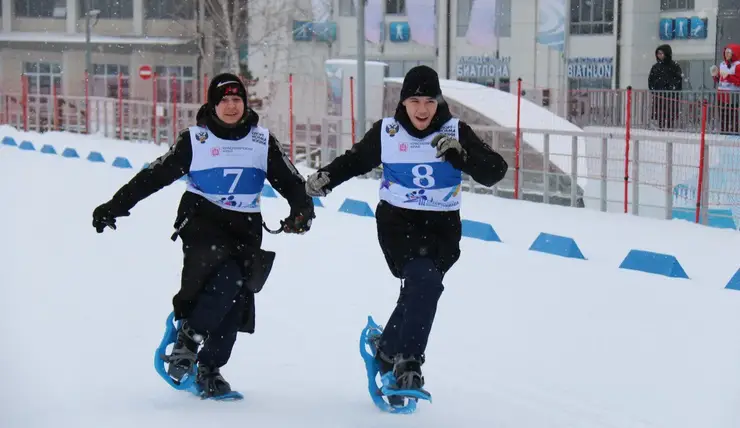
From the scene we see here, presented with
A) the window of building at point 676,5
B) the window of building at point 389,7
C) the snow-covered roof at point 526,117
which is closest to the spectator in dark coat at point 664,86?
the snow-covered roof at point 526,117

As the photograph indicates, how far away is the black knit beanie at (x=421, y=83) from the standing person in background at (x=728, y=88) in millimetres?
11140

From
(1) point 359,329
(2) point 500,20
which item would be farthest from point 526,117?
(2) point 500,20

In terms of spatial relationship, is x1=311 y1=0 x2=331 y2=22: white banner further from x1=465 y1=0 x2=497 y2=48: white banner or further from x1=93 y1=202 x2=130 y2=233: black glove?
x1=93 y1=202 x2=130 y2=233: black glove

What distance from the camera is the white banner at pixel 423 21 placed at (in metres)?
39.3

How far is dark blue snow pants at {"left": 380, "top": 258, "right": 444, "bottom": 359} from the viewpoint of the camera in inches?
211

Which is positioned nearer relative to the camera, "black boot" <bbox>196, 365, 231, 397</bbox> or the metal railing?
"black boot" <bbox>196, 365, 231, 397</bbox>

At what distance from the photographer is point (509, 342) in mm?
7242

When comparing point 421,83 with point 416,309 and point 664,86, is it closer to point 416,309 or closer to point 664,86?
point 416,309

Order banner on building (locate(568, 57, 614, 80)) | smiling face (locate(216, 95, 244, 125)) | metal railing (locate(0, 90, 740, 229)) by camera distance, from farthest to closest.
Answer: banner on building (locate(568, 57, 614, 80)) → metal railing (locate(0, 90, 740, 229)) → smiling face (locate(216, 95, 244, 125))

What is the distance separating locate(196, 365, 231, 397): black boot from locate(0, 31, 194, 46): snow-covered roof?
155 feet

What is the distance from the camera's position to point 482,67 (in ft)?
123

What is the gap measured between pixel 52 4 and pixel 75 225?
143ft

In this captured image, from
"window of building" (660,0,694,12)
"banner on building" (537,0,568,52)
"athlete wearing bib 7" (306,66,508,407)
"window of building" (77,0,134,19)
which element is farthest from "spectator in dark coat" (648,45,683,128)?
"window of building" (77,0,134,19)

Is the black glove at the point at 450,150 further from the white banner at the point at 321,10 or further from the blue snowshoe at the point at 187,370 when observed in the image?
the white banner at the point at 321,10
